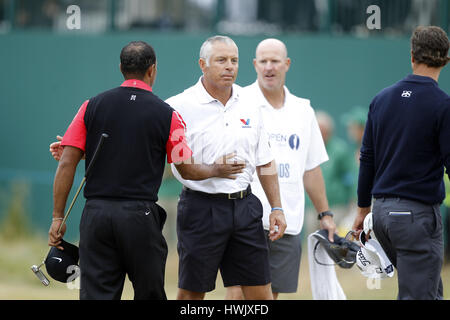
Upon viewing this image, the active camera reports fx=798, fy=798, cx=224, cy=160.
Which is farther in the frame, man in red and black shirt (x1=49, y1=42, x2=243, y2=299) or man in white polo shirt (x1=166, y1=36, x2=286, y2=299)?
man in white polo shirt (x1=166, y1=36, x2=286, y2=299)

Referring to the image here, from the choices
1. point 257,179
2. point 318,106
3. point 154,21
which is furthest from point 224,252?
point 154,21

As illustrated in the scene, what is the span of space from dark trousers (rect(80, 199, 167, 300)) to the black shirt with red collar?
0.09 metres

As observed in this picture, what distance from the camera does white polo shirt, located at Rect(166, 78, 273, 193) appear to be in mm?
5406

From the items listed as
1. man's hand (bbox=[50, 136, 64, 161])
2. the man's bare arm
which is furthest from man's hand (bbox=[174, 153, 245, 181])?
man's hand (bbox=[50, 136, 64, 161])

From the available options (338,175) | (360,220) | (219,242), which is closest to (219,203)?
(219,242)

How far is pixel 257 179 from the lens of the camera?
6.23m

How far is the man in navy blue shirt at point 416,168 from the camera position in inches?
189

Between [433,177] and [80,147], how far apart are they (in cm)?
218

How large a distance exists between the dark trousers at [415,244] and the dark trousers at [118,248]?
1453 millimetres

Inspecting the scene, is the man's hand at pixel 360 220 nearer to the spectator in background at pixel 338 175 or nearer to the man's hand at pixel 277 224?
the man's hand at pixel 277 224

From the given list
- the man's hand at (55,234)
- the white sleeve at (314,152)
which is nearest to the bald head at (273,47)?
the white sleeve at (314,152)

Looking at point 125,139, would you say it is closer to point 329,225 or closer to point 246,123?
point 246,123

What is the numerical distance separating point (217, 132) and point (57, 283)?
5355 mm

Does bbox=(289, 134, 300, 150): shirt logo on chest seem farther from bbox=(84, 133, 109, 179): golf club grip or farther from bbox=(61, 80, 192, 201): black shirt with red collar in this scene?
bbox=(84, 133, 109, 179): golf club grip
